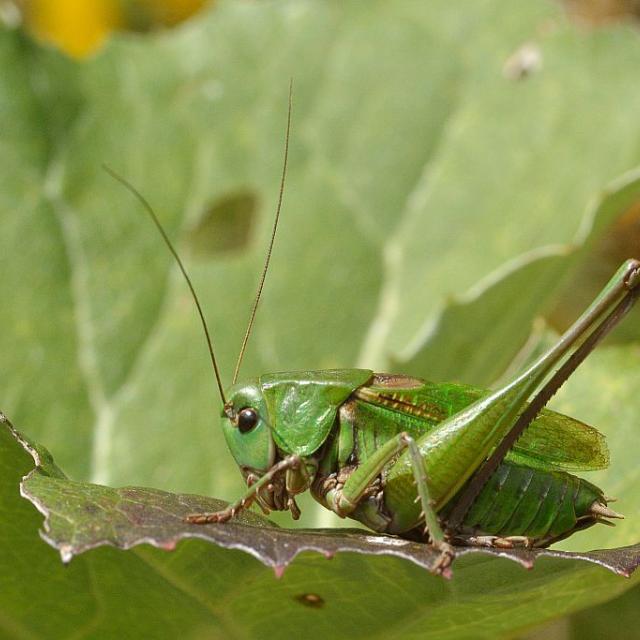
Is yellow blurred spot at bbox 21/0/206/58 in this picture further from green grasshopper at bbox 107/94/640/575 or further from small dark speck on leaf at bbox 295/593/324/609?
small dark speck on leaf at bbox 295/593/324/609

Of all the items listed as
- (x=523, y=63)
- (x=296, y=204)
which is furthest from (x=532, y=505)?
(x=523, y=63)

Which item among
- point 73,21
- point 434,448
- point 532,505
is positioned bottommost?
point 532,505

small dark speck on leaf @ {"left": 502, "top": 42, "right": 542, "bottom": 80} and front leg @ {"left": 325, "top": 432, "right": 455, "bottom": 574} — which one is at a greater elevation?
small dark speck on leaf @ {"left": 502, "top": 42, "right": 542, "bottom": 80}

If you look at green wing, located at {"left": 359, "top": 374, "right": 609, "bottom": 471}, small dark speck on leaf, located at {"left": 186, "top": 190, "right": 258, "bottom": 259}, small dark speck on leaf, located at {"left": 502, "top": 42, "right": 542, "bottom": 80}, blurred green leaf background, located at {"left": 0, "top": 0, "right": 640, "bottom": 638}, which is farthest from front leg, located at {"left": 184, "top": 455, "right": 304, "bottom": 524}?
small dark speck on leaf, located at {"left": 502, "top": 42, "right": 542, "bottom": 80}

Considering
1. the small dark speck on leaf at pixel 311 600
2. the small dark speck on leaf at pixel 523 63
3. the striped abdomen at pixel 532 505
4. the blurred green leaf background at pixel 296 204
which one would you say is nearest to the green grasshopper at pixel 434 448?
the striped abdomen at pixel 532 505

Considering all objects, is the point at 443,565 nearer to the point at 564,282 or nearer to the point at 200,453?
the point at 564,282

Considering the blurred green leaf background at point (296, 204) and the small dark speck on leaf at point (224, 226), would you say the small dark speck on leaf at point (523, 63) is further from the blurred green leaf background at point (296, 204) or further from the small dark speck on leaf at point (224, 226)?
the small dark speck on leaf at point (224, 226)

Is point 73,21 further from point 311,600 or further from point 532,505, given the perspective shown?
point 311,600
